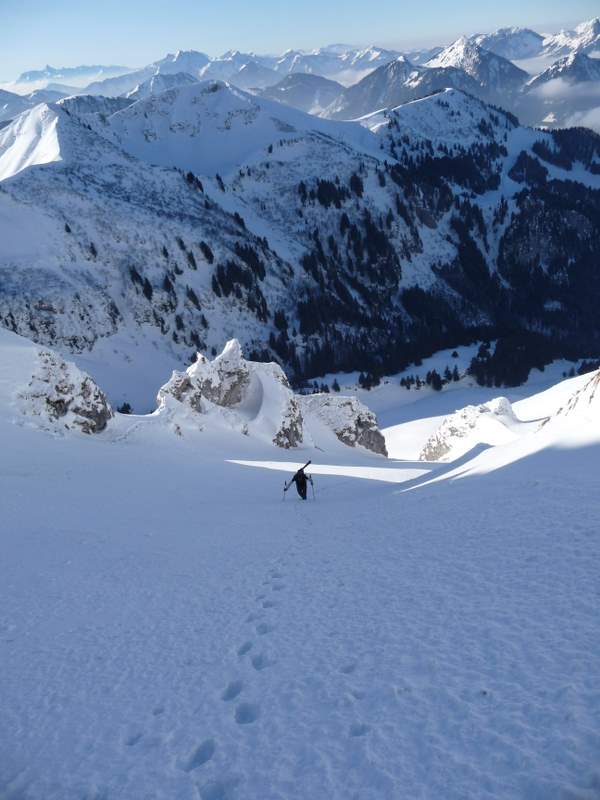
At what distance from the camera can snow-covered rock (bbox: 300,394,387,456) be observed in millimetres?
63188

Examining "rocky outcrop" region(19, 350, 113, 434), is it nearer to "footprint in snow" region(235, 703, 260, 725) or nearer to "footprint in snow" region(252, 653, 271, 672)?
"footprint in snow" region(252, 653, 271, 672)

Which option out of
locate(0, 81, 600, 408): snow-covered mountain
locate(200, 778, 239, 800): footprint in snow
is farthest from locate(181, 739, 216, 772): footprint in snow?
locate(0, 81, 600, 408): snow-covered mountain

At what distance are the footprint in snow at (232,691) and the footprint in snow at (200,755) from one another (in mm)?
792

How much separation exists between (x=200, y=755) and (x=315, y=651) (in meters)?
2.16

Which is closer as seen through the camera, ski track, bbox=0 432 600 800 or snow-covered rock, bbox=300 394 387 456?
ski track, bbox=0 432 600 800

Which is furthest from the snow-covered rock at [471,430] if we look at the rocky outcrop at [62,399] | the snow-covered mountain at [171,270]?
the snow-covered mountain at [171,270]

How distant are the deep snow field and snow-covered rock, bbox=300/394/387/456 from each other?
46426mm

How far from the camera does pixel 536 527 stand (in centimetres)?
1040

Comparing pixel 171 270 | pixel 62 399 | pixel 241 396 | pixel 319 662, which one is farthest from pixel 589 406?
pixel 171 270

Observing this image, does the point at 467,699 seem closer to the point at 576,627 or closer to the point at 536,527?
the point at 576,627

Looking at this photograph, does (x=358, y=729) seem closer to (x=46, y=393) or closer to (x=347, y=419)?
(x=46, y=393)

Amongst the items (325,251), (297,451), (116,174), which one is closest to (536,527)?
(297,451)

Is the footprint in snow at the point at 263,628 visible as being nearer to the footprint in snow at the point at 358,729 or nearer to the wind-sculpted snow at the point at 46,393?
the footprint in snow at the point at 358,729

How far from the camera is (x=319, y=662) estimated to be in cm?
702
